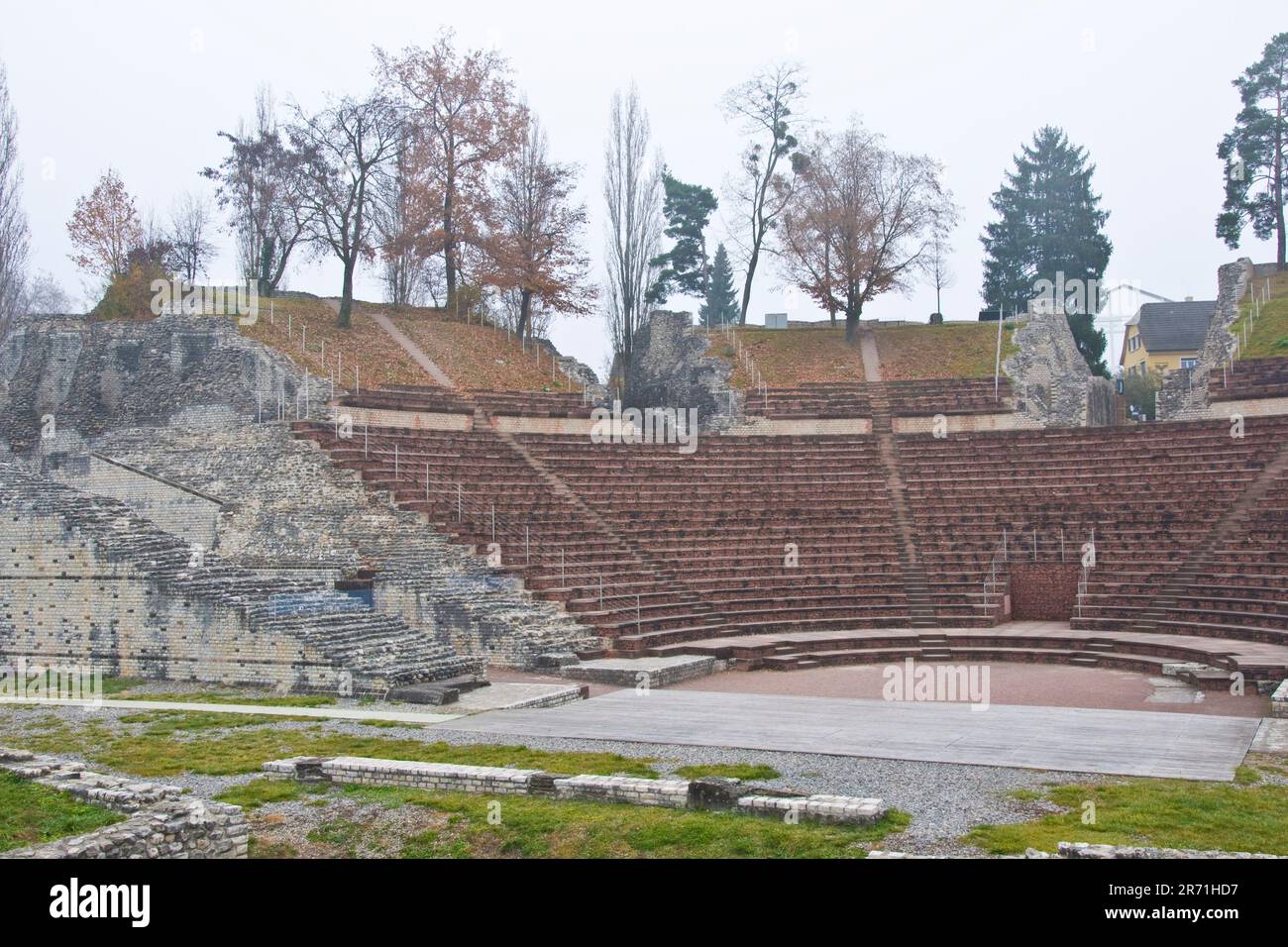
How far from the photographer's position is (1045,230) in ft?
153

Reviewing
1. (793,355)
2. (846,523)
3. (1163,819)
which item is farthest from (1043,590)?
(793,355)

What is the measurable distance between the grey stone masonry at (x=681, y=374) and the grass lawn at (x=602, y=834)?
23076mm

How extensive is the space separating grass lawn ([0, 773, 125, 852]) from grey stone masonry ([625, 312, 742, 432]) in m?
23.5

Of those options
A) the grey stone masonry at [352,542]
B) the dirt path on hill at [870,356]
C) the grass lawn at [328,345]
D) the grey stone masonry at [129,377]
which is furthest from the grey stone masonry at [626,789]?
the dirt path on hill at [870,356]

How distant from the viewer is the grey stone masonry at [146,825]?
23.2 feet

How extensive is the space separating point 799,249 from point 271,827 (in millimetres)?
30647

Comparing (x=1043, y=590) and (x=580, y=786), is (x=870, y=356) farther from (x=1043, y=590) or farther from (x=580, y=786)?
(x=580, y=786)

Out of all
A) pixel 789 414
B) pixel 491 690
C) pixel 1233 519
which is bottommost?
pixel 491 690

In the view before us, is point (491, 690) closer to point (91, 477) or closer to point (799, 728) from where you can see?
point (799, 728)

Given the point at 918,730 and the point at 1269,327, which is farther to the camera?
the point at 1269,327

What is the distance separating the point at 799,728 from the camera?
12234mm

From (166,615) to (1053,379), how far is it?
78.0ft

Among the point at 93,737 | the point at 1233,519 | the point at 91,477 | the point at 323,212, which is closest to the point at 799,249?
the point at 323,212

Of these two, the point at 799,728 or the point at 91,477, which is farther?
the point at 91,477
